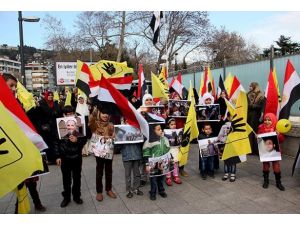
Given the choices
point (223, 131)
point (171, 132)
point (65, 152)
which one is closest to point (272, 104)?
point (223, 131)

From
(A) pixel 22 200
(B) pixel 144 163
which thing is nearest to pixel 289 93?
(B) pixel 144 163

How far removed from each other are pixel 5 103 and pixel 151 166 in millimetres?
2376

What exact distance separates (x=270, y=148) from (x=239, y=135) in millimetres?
553

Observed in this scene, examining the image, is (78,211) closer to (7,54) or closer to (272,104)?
(272,104)

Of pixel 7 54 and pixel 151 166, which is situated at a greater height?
pixel 7 54

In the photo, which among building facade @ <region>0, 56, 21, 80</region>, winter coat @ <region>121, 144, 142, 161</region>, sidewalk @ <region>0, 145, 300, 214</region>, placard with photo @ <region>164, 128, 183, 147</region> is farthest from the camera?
building facade @ <region>0, 56, 21, 80</region>

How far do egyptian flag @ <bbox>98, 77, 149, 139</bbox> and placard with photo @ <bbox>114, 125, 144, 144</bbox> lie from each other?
0.18 meters

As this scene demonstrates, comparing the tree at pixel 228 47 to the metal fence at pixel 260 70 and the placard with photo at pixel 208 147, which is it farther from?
the placard with photo at pixel 208 147

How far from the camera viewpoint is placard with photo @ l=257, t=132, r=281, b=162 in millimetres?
5254

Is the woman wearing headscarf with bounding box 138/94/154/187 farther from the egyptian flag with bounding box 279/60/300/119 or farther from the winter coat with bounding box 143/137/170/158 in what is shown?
the egyptian flag with bounding box 279/60/300/119

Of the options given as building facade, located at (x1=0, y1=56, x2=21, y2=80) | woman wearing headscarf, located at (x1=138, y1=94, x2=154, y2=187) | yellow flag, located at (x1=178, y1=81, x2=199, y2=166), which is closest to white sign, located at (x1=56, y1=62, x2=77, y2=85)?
woman wearing headscarf, located at (x1=138, y1=94, x2=154, y2=187)

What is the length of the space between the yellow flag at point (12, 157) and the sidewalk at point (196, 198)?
181 centimetres

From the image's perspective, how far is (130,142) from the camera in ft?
16.4

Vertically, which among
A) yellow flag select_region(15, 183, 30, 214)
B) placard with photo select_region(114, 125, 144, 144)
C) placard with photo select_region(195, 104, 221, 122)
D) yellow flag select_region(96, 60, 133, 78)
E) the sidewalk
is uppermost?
yellow flag select_region(96, 60, 133, 78)
